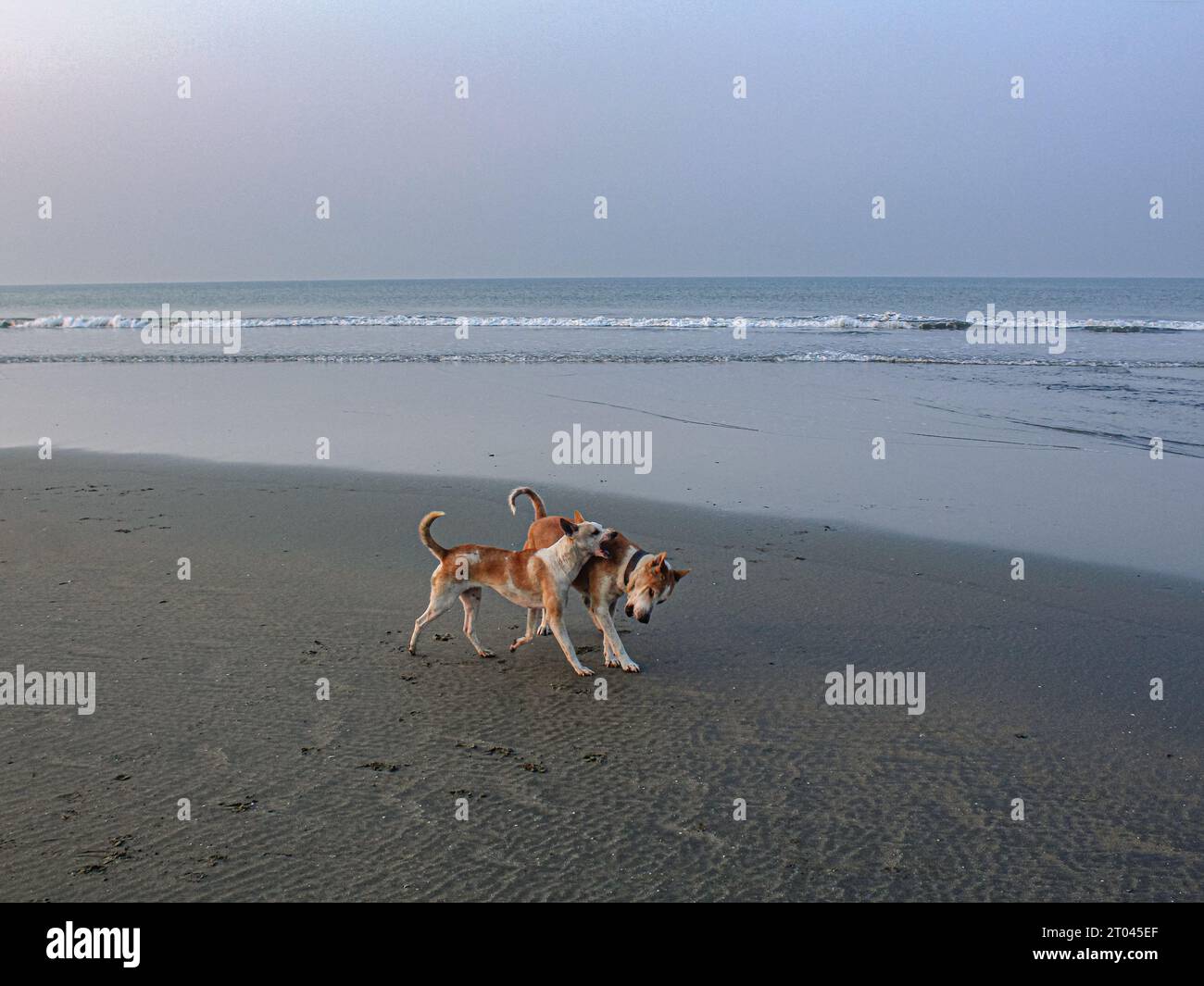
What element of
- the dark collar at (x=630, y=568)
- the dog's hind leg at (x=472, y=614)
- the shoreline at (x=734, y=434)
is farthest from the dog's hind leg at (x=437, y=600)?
the shoreline at (x=734, y=434)

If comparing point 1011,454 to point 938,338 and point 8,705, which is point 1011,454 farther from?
point 938,338

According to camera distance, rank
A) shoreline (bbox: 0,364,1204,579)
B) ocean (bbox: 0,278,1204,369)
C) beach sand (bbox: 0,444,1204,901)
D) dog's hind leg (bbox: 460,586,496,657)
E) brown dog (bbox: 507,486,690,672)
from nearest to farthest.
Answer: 1. beach sand (bbox: 0,444,1204,901)
2. brown dog (bbox: 507,486,690,672)
3. dog's hind leg (bbox: 460,586,496,657)
4. shoreline (bbox: 0,364,1204,579)
5. ocean (bbox: 0,278,1204,369)

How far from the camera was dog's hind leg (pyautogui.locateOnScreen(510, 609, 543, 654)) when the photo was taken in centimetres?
777

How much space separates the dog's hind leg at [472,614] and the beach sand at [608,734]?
7.3 inches

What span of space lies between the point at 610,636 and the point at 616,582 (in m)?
0.41

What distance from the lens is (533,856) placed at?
188 inches

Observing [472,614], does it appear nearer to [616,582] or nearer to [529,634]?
[529,634]

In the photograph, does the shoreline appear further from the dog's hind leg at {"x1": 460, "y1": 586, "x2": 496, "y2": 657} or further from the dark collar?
the dog's hind leg at {"x1": 460, "y1": 586, "x2": 496, "y2": 657}

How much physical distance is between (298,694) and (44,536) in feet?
17.6

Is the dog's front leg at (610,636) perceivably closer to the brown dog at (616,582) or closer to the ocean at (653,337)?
the brown dog at (616,582)

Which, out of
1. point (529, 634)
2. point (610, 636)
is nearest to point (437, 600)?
point (529, 634)

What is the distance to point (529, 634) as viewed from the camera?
7.90 m

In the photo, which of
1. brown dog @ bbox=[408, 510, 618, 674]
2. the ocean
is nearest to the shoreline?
the ocean

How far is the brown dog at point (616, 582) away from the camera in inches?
270
